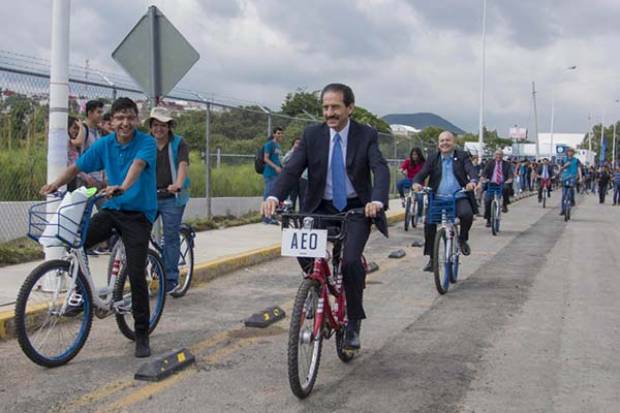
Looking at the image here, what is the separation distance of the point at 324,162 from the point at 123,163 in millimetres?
1527

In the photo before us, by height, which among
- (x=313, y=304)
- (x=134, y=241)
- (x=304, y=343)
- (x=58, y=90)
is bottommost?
(x=304, y=343)

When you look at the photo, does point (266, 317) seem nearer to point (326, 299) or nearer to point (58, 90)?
point (326, 299)

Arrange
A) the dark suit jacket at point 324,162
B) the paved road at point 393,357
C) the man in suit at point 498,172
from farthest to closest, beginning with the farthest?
the man in suit at point 498,172 < the dark suit jacket at point 324,162 < the paved road at point 393,357

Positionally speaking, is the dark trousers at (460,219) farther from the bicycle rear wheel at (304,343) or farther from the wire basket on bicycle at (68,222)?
the wire basket on bicycle at (68,222)

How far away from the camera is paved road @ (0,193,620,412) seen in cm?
496

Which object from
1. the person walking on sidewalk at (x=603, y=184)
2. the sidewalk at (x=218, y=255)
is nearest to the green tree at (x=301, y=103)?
the person walking on sidewalk at (x=603, y=184)

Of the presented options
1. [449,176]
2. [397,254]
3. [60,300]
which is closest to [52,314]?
[60,300]

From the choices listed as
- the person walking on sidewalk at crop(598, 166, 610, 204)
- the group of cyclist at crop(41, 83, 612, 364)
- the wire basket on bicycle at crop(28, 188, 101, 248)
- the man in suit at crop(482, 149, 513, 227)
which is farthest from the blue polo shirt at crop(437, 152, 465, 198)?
the person walking on sidewalk at crop(598, 166, 610, 204)

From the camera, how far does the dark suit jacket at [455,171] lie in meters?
9.56

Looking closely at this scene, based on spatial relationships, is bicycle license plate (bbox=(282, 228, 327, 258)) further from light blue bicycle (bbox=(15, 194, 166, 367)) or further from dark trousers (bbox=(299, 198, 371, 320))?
light blue bicycle (bbox=(15, 194, 166, 367))

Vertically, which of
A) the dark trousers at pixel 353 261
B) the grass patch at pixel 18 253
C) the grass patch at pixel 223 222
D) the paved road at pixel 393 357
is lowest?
the paved road at pixel 393 357

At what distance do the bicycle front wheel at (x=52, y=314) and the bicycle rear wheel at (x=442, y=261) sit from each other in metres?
4.24

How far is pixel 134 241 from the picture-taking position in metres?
5.93

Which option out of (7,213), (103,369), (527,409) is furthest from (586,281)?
(7,213)
